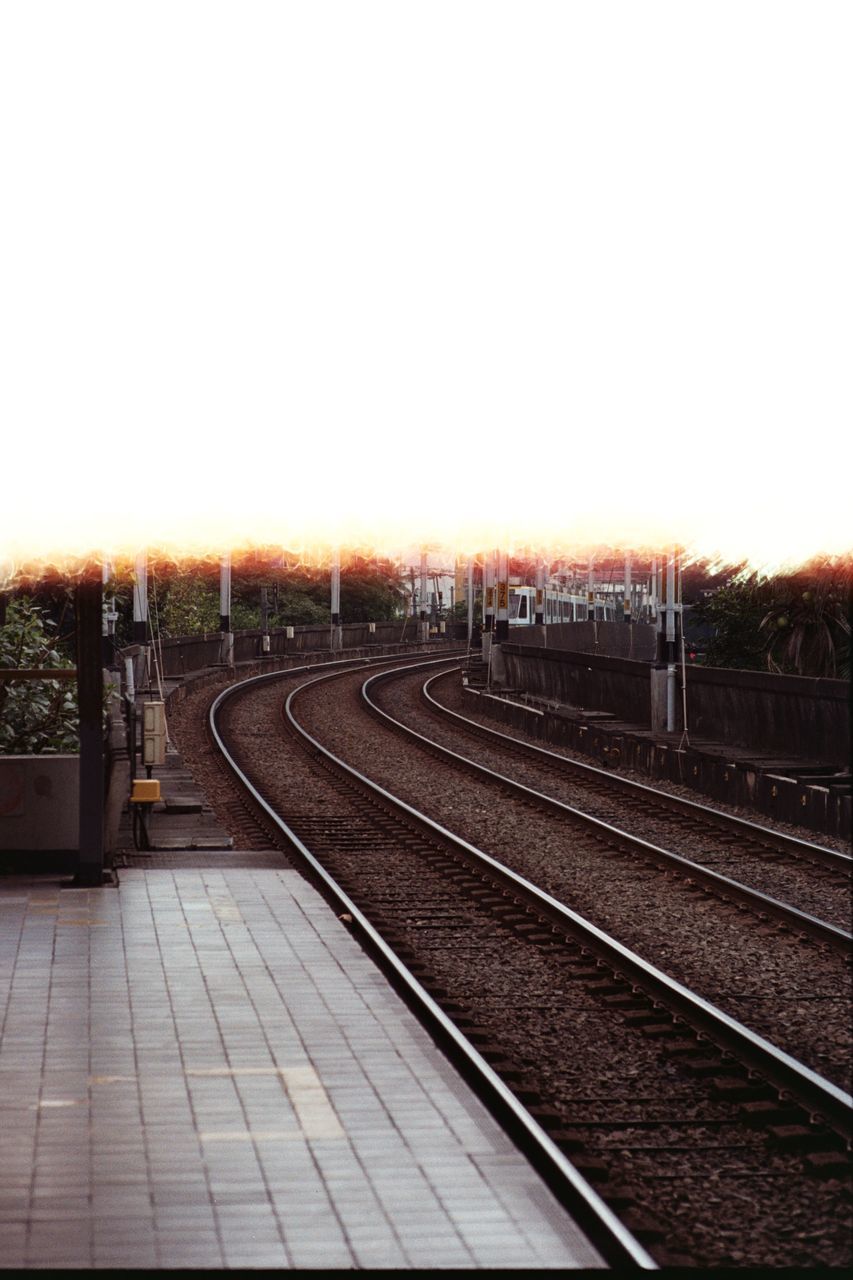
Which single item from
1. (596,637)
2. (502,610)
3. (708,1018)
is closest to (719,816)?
(708,1018)

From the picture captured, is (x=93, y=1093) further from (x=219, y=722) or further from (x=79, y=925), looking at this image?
(x=219, y=722)

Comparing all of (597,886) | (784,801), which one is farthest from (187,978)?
(784,801)

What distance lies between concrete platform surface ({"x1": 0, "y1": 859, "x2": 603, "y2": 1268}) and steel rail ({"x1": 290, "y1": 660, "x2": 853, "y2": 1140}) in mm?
1634

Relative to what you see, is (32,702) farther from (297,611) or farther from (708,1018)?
(297,611)

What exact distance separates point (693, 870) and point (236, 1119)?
7711mm

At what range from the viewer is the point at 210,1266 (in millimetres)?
5535

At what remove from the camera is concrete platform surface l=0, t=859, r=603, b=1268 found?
579cm

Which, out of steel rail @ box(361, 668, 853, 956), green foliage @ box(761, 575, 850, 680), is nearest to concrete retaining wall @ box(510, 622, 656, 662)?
green foliage @ box(761, 575, 850, 680)

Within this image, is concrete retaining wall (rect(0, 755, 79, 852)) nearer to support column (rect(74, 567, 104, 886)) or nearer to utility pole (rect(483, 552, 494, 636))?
support column (rect(74, 567, 104, 886))

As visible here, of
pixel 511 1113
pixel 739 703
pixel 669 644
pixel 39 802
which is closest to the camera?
pixel 511 1113

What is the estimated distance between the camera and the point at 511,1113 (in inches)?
296

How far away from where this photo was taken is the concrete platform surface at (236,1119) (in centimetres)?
579

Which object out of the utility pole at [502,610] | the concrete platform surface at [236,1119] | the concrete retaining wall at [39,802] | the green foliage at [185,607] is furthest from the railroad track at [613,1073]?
the green foliage at [185,607]

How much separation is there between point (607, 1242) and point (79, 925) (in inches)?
258
